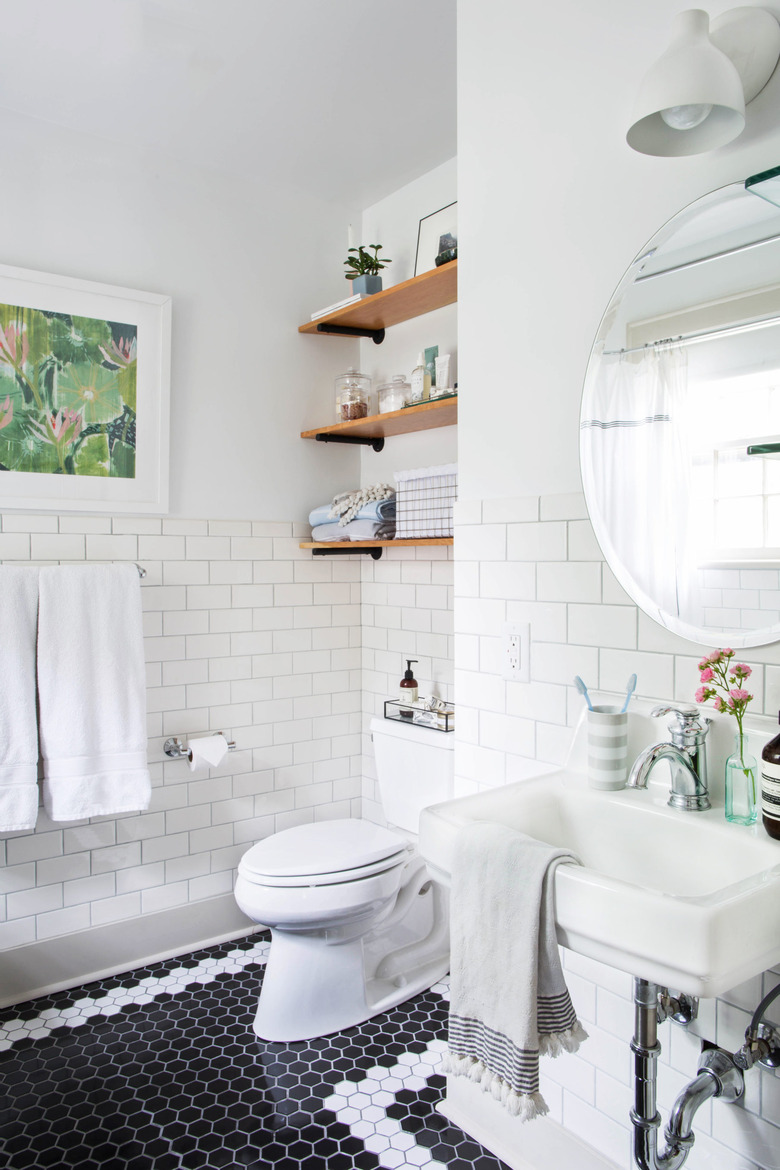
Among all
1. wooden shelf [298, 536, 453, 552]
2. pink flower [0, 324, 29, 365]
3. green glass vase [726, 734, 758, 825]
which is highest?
pink flower [0, 324, 29, 365]

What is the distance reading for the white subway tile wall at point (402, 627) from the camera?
267cm

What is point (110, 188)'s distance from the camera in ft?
8.23

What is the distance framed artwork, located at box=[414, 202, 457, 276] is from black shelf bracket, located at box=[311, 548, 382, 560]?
1.00 meters

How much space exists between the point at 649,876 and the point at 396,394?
1.79 m

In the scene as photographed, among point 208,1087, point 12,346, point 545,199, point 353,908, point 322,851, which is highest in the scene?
point 545,199

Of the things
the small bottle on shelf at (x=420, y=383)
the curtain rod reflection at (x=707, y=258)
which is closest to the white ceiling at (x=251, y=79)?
the small bottle on shelf at (x=420, y=383)

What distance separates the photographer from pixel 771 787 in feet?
3.81

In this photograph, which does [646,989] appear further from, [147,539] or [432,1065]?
[147,539]

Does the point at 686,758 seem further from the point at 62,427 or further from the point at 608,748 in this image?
the point at 62,427

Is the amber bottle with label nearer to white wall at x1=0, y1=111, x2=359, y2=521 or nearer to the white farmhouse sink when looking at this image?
the white farmhouse sink

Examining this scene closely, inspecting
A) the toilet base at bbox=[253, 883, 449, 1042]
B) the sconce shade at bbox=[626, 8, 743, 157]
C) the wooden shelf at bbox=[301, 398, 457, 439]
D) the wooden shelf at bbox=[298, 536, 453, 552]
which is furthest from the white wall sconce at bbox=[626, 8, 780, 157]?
the toilet base at bbox=[253, 883, 449, 1042]

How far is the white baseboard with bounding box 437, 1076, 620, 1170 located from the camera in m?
1.58

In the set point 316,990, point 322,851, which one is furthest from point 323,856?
point 316,990

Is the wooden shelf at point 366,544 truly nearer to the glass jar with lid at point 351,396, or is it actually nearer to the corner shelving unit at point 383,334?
the corner shelving unit at point 383,334
